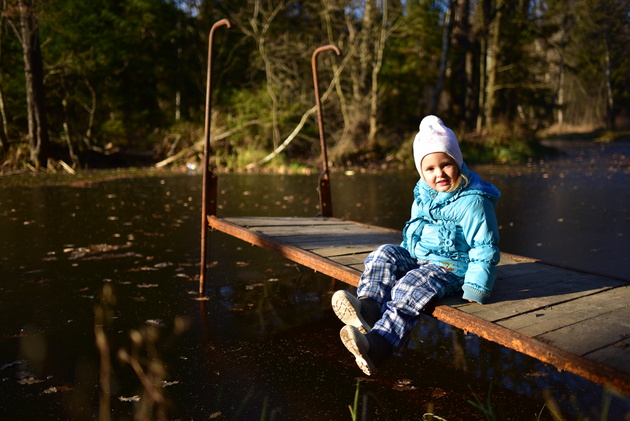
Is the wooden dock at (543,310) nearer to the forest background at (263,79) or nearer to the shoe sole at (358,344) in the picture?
the shoe sole at (358,344)

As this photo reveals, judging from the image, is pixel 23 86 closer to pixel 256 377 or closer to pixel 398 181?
pixel 398 181

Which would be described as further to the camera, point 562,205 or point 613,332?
point 562,205

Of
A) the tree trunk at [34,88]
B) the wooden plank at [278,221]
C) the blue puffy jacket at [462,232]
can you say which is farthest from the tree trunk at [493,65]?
the blue puffy jacket at [462,232]

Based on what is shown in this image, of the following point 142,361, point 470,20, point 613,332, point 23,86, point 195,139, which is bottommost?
point 142,361

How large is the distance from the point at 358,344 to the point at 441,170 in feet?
3.67

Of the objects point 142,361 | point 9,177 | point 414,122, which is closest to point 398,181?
point 414,122

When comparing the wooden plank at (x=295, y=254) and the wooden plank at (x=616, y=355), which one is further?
the wooden plank at (x=295, y=254)

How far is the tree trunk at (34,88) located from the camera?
611 inches

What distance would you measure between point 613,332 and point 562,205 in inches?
322

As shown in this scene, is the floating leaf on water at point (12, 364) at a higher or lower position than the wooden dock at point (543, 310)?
lower

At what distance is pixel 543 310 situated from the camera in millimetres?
2859

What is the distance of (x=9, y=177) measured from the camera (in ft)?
A: 48.4

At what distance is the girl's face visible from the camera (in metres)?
3.21

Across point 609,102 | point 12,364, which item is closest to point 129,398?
point 12,364
